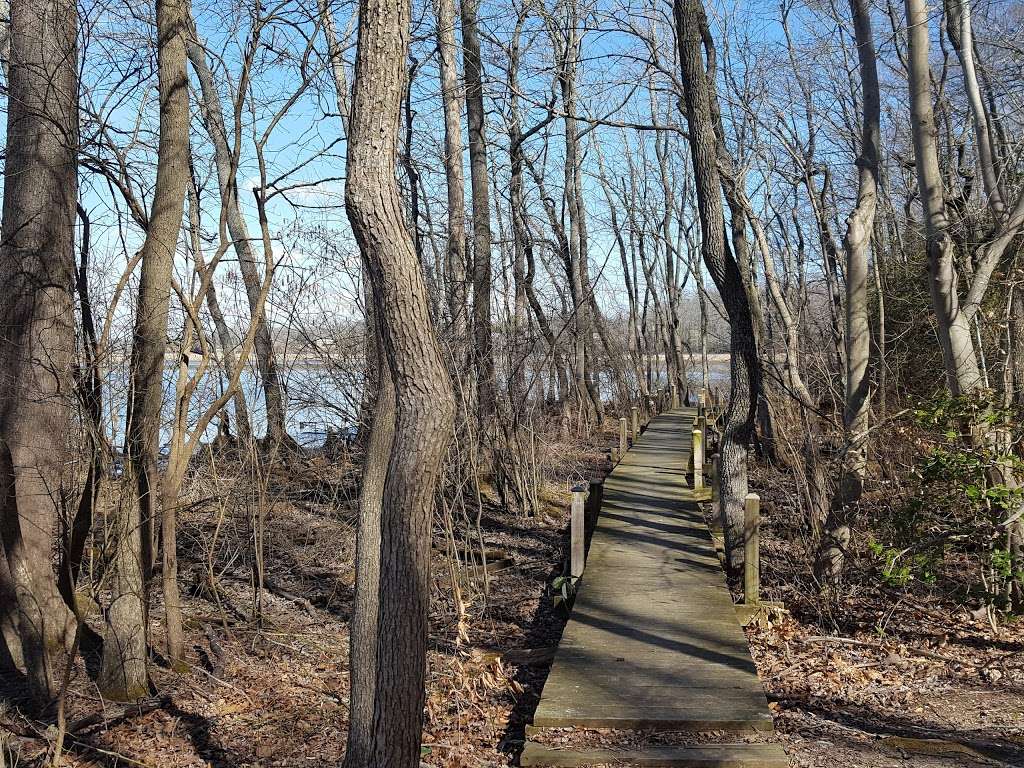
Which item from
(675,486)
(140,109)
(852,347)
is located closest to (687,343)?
(675,486)

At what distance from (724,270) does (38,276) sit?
19.7 feet

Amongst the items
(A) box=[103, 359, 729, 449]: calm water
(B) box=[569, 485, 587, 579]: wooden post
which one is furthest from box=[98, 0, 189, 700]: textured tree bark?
(B) box=[569, 485, 587, 579]: wooden post

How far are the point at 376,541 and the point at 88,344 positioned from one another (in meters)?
3.04

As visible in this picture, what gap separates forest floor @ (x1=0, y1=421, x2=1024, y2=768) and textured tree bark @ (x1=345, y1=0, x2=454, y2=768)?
1.58m

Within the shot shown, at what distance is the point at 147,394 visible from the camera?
602cm

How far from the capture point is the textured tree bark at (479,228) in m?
9.95

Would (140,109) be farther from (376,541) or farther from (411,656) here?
(411,656)

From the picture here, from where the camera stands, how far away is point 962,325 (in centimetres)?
712

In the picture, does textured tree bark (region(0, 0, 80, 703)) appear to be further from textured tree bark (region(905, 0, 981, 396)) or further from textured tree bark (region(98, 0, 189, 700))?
textured tree bark (region(905, 0, 981, 396))

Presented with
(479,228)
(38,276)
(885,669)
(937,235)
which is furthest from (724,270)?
(38,276)

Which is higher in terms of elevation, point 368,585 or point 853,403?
point 853,403

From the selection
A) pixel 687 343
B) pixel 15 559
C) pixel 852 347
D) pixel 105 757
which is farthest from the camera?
pixel 687 343

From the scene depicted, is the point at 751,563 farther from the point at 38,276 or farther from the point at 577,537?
the point at 38,276

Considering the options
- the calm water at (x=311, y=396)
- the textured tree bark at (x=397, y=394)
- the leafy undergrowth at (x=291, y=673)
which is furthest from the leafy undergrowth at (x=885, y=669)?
the calm water at (x=311, y=396)
